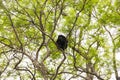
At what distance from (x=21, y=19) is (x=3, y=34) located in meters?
1.08

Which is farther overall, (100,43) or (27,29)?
(100,43)

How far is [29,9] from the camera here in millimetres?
10156

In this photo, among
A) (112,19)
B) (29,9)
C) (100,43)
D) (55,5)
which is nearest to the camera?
(55,5)

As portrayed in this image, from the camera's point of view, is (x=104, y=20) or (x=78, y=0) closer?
(x=78, y=0)

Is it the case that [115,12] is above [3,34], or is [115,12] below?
above

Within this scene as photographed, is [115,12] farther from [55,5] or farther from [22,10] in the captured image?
[22,10]

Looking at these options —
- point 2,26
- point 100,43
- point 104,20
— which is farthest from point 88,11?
point 2,26

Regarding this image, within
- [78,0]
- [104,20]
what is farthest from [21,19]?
[104,20]

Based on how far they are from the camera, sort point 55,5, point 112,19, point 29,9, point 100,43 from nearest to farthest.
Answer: point 55,5
point 29,9
point 112,19
point 100,43

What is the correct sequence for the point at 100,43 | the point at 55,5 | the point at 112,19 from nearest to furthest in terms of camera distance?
the point at 55,5
the point at 112,19
the point at 100,43

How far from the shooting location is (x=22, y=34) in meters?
10.6

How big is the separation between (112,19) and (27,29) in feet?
10.6

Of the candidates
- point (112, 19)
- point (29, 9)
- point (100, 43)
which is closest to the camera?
point (29, 9)

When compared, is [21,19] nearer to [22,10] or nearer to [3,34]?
[22,10]
